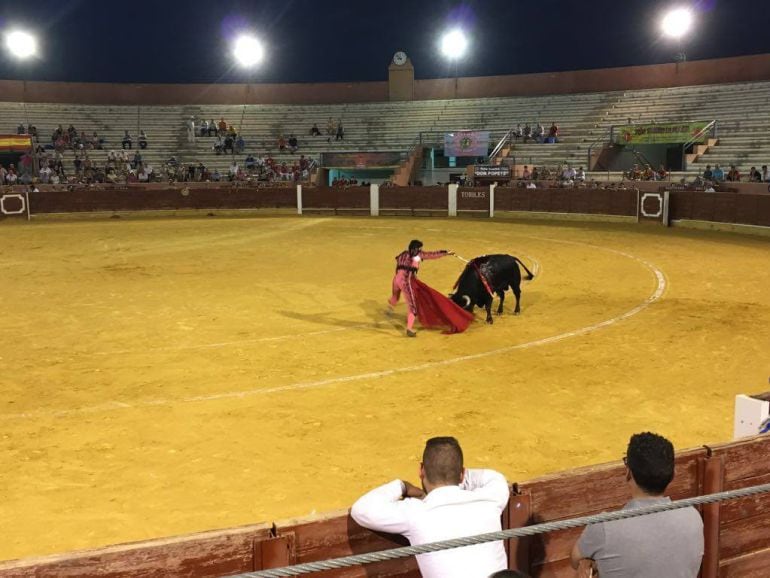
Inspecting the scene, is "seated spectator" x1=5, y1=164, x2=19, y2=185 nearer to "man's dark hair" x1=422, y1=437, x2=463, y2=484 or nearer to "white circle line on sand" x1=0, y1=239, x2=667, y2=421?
A: "white circle line on sand" x1=0, y1=239, x2=667, y2=421

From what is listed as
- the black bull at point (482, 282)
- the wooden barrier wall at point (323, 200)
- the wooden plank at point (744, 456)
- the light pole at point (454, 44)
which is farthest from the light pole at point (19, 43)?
the wooden plank at point (744, 456)

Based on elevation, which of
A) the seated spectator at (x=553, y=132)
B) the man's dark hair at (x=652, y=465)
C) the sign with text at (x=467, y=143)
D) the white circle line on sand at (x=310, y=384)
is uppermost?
the seated spectator at (x=553, y=132)

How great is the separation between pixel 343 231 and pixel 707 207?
11.0m

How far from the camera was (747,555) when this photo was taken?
359 centimetres

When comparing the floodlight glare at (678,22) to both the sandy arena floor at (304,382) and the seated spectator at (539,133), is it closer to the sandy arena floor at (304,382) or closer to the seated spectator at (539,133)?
the seated spectator at (539,133)

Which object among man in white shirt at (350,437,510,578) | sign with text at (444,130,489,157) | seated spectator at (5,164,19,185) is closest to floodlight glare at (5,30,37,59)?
seated spectator at (5,164,19,185)

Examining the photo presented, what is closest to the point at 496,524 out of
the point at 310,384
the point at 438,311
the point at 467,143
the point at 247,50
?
the point at 310,384

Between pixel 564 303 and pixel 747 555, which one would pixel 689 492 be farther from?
pixel 564 303

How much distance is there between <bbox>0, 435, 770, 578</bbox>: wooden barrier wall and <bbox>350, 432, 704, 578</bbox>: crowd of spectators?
0.59ft

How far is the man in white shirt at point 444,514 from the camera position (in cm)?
261

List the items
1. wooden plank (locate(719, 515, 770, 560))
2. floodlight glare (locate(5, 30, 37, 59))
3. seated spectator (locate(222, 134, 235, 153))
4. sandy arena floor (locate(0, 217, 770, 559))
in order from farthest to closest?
floodlight glare (locate(5, 30, 37, 59)) → seated spectator (locate(222, 134, 235, 153)) → sandy arena floor (locate(0, 217, 770, 559)) → wooden plank (locate(719, 515, 770, 560))

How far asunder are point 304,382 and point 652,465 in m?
5.04

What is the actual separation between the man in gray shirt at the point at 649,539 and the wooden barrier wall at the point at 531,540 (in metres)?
0.40

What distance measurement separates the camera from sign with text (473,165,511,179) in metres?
30.5
